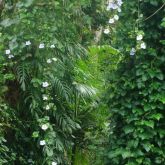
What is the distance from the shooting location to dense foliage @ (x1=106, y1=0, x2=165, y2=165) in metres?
3.16

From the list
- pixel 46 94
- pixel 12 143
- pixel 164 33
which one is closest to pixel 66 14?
pixel 46 94

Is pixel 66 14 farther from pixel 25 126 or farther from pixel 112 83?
pixel 25 126

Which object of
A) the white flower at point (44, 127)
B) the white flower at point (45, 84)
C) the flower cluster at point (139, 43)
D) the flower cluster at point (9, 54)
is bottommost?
the white flower at point (44, 127)

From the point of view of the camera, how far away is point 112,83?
3.46 m

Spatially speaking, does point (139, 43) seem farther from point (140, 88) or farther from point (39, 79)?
point (39, 79)

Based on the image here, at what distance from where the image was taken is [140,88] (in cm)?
323

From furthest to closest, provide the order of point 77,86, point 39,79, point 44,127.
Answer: point 77,86 < point 39,79 < point 44,127

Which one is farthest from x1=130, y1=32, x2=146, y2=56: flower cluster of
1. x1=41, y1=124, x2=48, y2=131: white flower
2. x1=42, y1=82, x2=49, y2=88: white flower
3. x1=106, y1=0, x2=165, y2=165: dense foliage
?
x1=41, y1=124, x2=48, y2=131: white flower

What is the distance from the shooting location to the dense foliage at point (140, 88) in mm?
3162

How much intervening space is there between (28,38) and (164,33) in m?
1.28

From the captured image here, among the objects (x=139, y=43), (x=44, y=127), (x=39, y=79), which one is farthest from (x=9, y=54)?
Answer: (x=139, y=43)

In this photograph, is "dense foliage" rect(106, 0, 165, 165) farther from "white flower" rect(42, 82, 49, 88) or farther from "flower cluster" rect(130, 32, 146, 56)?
"white flower" rect(42, 82, 49, 88)

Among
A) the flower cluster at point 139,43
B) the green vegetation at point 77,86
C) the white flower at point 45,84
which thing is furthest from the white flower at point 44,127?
the flower cluster at point 139,43

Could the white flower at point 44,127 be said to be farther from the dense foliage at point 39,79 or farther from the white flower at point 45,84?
the white flower at point 45,84
